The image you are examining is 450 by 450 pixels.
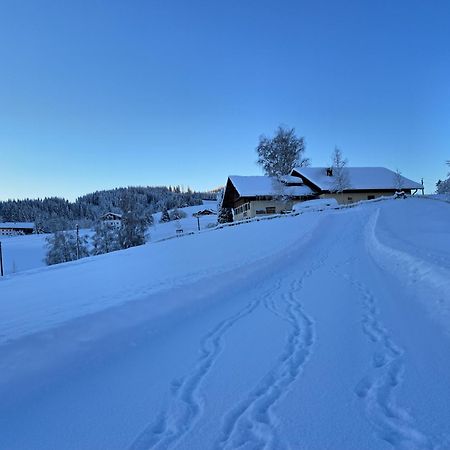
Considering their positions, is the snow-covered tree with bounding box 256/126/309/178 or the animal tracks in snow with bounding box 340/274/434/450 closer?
the animal tracks in snow with bounding box 340/274/434/450

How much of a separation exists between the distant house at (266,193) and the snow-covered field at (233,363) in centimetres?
3780

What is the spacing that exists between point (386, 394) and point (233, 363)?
1.87 m

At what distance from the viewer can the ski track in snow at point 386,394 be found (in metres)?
3.10

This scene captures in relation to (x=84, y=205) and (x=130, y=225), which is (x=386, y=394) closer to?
(x=130, y=225)

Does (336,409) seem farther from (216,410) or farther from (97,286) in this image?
(97,286)

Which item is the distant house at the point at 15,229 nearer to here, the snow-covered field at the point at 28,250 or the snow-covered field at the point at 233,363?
the snow-covered field at the point at 28,250

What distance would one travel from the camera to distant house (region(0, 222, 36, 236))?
433ft

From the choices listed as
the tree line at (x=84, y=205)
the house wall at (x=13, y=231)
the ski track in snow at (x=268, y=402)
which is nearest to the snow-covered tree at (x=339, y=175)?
the ski track in snow at (x=268, y=402)

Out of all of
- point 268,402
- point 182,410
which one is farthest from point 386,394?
point 182,410

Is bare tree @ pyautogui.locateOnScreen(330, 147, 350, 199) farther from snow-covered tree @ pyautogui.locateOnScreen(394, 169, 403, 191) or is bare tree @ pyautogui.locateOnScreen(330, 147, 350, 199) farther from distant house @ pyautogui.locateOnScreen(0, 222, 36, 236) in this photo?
distant house @ pyautogui.locateOnScreen(0, 222, 36, 236)

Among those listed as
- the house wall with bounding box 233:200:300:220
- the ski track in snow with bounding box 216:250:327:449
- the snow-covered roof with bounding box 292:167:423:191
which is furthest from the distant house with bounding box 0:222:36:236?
the ski track in snow with bounding box 216:250:327:449

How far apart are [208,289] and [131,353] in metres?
4.33

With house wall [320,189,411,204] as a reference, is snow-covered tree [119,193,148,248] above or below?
below

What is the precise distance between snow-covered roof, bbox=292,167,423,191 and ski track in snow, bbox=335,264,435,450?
46.0m
